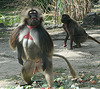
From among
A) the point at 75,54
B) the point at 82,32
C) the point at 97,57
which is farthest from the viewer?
the point at 82,32

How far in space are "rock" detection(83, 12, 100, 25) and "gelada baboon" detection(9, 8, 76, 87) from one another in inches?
348

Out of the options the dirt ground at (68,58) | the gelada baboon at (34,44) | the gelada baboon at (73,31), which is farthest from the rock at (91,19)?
the gelada baboon at (34,44)

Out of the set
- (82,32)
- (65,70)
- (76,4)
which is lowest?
(65,70)

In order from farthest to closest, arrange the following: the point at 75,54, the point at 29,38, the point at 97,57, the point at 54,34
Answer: the point at 54,34
the point at 75,54
the point at 97,57
the point at 29,38

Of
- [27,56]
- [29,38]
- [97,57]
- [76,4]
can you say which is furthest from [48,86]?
[76,4]

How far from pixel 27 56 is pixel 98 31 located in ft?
24.7

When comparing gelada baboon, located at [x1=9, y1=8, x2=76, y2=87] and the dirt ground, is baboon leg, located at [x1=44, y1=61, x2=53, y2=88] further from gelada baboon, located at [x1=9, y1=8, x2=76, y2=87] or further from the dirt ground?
the dirt ground

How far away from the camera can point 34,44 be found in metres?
4.53

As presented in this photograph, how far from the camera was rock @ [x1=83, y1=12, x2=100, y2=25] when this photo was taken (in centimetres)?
1314

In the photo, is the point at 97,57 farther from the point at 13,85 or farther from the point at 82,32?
the point at 13,85

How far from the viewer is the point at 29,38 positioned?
14.8ft

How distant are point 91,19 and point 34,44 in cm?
919

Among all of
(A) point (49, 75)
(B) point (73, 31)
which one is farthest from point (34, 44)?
(B) point (73, 31)

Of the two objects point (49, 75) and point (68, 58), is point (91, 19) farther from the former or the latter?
point (49, 75)
